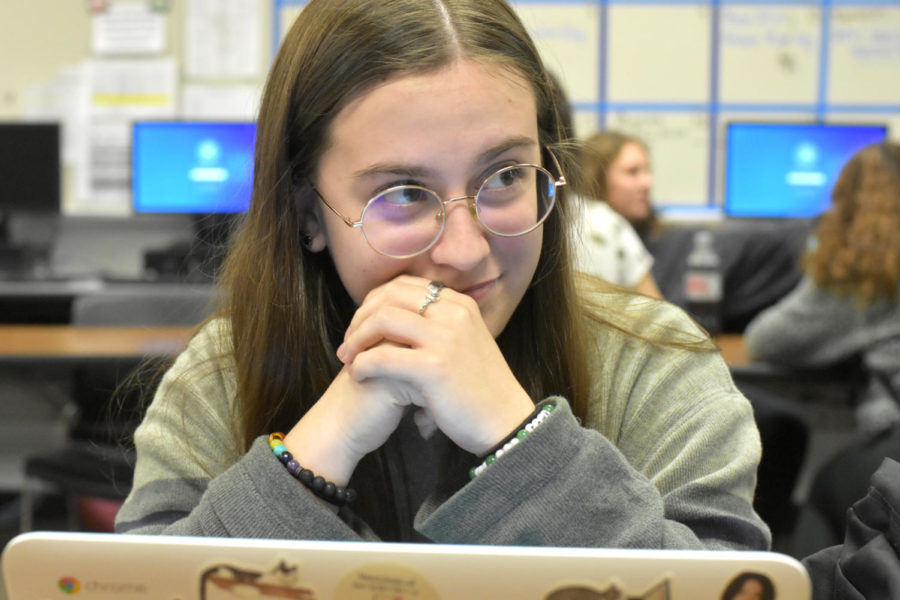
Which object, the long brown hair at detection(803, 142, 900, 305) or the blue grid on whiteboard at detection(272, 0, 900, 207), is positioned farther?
the blue grid on whiteboard at detection(272, 0, 900, 207)

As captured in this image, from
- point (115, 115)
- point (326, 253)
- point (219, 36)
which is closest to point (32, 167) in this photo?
point (115, 115)

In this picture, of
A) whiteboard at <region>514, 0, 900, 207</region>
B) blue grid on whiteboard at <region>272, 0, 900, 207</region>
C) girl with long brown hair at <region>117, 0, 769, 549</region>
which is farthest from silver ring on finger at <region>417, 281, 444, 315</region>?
blue grid on whiteboard at <region>272, 0, 900, 207</region>

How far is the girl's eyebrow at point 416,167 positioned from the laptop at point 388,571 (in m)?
0.43

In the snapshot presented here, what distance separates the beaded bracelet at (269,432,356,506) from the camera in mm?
783

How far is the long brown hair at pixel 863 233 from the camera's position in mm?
2387

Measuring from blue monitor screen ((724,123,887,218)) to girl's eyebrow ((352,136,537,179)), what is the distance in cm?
300

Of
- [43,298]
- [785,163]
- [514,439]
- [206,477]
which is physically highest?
[785,163]

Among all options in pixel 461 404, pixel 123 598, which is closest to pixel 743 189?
pixel 461 404

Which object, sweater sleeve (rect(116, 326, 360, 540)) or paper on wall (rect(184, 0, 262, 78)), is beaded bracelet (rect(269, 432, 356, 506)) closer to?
sweater sleeve (rect(116, 326, 360, 540))

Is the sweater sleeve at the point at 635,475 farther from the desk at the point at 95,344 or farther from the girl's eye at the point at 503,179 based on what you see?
the desk at the point at 95,344

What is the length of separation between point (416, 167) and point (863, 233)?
1.96 meters

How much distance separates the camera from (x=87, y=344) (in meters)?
2.52

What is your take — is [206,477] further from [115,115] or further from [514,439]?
[115,115]

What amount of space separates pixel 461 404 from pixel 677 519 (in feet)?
0.82
